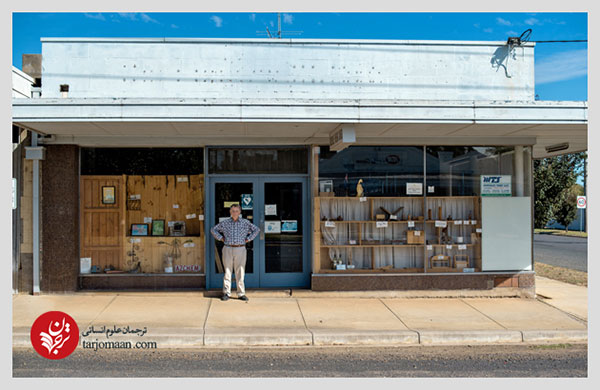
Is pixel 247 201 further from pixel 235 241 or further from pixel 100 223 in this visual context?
pixel 100 223

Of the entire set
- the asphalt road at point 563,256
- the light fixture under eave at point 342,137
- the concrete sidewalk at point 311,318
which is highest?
the light fixture under eave at point 342,137

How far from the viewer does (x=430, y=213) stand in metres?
9.63

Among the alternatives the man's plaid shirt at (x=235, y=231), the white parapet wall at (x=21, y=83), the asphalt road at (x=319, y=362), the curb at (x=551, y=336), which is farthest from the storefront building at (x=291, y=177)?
the asphalt road at (x=319, y=362)

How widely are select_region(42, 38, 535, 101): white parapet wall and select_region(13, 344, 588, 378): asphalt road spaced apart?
4444 mm

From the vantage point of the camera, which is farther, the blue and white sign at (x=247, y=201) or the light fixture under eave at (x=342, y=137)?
the blue and white sign at (x=247, y=201)

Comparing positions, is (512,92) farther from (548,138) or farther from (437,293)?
(437,293)

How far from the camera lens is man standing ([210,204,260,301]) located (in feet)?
28.6

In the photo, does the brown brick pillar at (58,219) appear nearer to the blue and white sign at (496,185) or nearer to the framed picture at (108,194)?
the framed picture at (108,194)

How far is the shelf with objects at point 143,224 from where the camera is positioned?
9.37 meters

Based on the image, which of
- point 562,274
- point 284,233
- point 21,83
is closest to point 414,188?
point 284,233

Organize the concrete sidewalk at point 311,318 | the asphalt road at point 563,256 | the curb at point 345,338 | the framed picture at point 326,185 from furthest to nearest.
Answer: the asphalt road at point 563,256 → the framed picture at point 326,185 → the concrete sidewalk at point 311,318 → the curb at point 345,338

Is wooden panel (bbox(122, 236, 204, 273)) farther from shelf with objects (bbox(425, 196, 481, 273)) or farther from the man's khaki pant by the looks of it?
shelf with objects (bbox(425, 196, 481, 273))

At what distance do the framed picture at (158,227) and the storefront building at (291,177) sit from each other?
0.8 inches

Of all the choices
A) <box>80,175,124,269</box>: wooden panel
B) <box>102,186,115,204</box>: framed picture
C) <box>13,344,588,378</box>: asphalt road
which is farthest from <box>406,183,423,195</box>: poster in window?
<box>102,186,115,204</box>: framed picture
